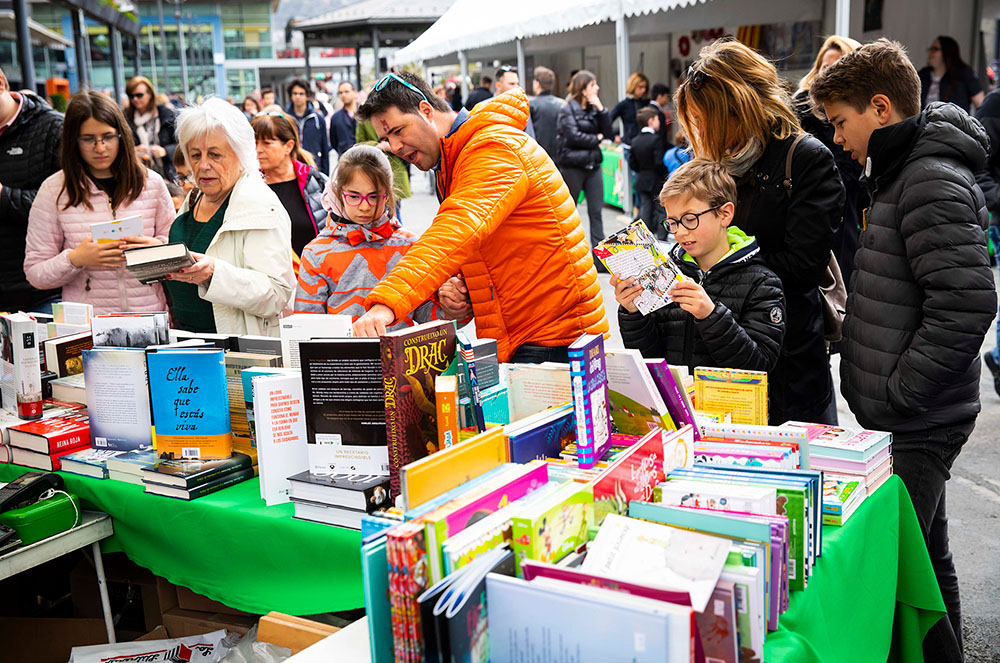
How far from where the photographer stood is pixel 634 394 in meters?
2.00

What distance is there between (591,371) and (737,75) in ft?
4.44

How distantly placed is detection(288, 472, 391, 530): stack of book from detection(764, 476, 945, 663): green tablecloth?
35.1 inches

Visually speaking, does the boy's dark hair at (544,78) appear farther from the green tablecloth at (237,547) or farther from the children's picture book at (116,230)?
the green tablecloth at (237,547)

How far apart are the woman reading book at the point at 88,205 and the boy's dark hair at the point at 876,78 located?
2589 mm

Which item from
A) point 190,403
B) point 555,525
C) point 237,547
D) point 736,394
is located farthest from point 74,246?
point 555,525

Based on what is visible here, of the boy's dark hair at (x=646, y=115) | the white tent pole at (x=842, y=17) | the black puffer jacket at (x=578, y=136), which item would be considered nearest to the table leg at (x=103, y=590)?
the white tent pole at (x=842, y=17)

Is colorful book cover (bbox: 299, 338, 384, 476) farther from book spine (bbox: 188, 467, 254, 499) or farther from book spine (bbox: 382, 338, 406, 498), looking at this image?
book spine (bbox: 188, 467, 254, 499)

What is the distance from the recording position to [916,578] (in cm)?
219

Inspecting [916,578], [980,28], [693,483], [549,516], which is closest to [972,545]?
[916,578]

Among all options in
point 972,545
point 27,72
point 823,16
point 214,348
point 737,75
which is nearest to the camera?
point 214,348

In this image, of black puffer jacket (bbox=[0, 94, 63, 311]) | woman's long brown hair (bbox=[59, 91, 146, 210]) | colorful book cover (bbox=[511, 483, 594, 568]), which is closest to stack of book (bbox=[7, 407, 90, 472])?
woman's long brown hair (bbox=[59, 91, 146, 210])

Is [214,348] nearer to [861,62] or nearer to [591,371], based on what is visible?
[591,371]

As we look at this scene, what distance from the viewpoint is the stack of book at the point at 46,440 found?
8.47 ft

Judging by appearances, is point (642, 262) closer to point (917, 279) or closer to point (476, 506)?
point (917, 279)
